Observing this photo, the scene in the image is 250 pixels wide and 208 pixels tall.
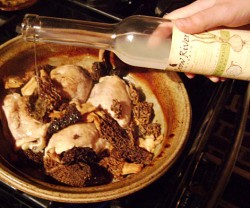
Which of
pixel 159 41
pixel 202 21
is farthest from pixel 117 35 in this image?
pixel 202 21

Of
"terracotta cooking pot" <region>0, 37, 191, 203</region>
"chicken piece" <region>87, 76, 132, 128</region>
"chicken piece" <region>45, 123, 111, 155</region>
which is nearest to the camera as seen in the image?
"terracotta cooking pot" <region>0, 37, 191, 203</region>

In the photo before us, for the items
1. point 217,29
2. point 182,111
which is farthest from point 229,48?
point 182,111

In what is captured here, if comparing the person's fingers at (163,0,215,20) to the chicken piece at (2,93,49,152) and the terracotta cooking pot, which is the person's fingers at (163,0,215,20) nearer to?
the terracotta cooking pot

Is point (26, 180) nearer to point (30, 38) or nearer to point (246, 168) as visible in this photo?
point (30, 38)

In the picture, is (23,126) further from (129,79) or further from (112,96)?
(129,79)

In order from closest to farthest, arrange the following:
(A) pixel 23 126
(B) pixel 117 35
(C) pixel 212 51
A: (C) pixel 212 51 → (B) pixel 117 35 → (A) pixel 23 126

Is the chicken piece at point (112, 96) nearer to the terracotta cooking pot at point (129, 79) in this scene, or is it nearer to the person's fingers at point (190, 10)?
the terracotta cooking pot at point (129, 79)

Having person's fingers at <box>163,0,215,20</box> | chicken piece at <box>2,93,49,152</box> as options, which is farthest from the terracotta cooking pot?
person's fingers at <box>163,0,215,20</box>
